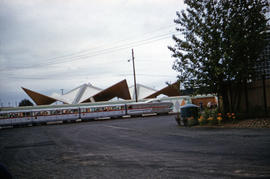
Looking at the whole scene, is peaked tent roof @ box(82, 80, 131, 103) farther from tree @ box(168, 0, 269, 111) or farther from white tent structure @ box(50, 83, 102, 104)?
tree @ box(168, 0, 269, 111)

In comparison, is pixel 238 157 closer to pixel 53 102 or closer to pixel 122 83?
pixel 122 83

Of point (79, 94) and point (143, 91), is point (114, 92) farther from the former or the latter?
point (143, 91)

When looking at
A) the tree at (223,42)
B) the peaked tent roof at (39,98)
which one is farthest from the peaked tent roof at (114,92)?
the tree at (223,42)

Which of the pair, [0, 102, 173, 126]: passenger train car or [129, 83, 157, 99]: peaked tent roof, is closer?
[0, 102, 173, 126]: passenger train car

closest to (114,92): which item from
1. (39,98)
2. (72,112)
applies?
(39,98)

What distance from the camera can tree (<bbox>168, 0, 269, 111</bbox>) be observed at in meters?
14.3

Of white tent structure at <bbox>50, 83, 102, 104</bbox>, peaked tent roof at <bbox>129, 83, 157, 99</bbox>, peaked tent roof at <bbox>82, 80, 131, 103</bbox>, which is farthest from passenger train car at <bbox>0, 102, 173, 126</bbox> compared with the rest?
peaked tent roof at <bbox>129, 83, 157, 99</bbox>

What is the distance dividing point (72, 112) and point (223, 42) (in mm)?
26324

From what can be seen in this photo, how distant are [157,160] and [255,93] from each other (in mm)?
12165

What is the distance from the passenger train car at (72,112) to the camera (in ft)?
107

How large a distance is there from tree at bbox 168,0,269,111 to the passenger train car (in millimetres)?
22598

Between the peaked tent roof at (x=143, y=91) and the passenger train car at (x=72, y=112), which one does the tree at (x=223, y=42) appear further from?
the peaked tent roof at (x=143, y=91)

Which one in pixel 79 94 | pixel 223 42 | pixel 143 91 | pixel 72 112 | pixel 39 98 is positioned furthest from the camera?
pixel 143 91

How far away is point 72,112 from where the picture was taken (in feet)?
117
